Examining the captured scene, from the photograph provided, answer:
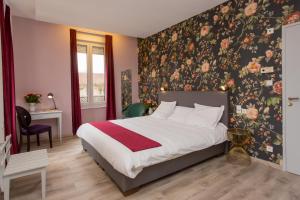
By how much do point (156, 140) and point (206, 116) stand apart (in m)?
1.19

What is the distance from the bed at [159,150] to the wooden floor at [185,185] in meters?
0.12

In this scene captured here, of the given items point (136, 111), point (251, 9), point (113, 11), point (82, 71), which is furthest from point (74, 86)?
point (251, 9)

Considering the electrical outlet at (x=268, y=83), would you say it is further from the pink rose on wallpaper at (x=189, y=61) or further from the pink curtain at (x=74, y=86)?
the pink curtain at (x=74, y=86)

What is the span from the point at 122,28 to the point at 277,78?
11.4ft

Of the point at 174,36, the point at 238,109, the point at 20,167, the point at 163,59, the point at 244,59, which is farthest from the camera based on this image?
the point at 163,59

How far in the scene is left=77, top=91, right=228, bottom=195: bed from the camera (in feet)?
6.84

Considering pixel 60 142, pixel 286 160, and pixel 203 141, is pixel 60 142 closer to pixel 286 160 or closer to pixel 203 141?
pixel 203 141

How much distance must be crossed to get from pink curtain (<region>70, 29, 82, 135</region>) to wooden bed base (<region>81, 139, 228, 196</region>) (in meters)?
1.88

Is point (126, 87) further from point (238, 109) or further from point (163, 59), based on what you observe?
point (238, 109)

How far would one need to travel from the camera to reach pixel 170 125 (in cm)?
336

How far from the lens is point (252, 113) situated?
9.68 ft

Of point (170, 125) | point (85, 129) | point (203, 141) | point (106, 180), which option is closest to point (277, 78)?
point (203, 141)

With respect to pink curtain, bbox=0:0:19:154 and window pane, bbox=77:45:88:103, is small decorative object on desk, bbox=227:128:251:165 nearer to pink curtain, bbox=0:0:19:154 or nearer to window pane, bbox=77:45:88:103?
pink curtain, bbox=0:0:19:154

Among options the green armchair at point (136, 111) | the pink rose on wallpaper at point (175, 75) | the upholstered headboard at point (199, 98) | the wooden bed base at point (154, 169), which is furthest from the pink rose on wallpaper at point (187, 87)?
the wooden bed base at point (154, 169)
